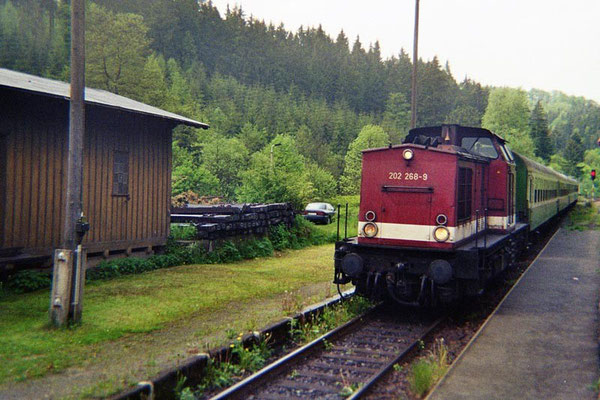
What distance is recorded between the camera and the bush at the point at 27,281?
992 cm

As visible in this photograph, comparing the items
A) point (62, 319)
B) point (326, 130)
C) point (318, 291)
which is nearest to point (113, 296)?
point (62, 319)

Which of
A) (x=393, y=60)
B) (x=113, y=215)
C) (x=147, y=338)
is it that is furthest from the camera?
(x=393, y=60)

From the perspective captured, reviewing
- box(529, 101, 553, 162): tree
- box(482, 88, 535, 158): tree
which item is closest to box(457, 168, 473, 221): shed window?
box(482, 88, 535, 158): tree

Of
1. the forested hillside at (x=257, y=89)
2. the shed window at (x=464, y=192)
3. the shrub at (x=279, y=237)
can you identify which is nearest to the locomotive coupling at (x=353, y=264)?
the shed window at (x=464, y=192)

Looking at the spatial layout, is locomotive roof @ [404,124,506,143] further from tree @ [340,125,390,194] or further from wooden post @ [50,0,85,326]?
tree @ [340,125,390,194]

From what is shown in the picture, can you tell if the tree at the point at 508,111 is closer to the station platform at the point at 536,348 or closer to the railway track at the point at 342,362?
the station platform at the point at 536,348

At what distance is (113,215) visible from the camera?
1262cm

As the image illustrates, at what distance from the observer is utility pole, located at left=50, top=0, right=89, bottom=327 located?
7734 millimetres

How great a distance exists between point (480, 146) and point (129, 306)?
8214mm

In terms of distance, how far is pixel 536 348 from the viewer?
7062mm

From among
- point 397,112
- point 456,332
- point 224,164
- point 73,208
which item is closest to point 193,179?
point 224,164

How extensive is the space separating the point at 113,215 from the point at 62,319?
17.2 feet

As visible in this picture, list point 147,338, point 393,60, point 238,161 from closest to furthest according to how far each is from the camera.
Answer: point 147,338 < point 238,161 < point 393,60

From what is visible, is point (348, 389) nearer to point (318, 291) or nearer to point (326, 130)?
point (318, 291)
